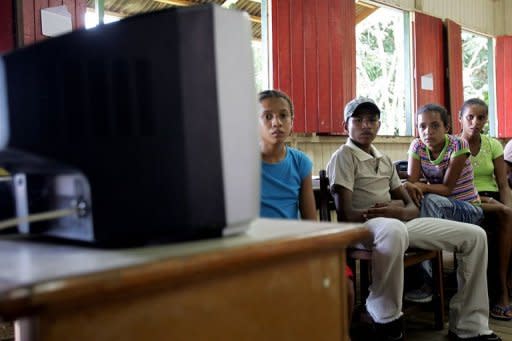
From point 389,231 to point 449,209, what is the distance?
599mm

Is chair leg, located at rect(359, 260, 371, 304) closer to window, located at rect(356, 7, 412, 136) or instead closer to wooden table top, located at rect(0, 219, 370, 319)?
wooden table top, located at rect(0, 219, 370, 319)

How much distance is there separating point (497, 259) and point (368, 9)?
2758mm

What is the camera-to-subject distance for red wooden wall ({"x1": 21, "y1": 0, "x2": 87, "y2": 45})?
215 cm

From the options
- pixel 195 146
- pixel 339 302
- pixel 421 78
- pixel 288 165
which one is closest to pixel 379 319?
pixel 288 165

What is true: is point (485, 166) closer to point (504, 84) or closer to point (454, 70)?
point (454, 70)

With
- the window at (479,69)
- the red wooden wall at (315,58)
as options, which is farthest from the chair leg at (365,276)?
the window at (479,69)

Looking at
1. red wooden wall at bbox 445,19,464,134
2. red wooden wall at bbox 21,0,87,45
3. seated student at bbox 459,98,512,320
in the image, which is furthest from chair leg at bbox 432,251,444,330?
red wooden wall at bbox 445,19,464,134

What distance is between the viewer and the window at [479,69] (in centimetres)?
537

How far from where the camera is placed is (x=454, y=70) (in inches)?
181

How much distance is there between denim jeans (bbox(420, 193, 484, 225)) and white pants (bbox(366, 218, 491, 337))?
8.6 inches

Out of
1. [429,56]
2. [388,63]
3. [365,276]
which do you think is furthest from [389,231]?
[429,56]

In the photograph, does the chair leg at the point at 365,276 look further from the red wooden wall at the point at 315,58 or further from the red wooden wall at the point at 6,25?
the red wooden wall at the point at 6,25

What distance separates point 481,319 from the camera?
1.74 m

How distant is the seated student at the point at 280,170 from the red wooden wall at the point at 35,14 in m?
1.26
